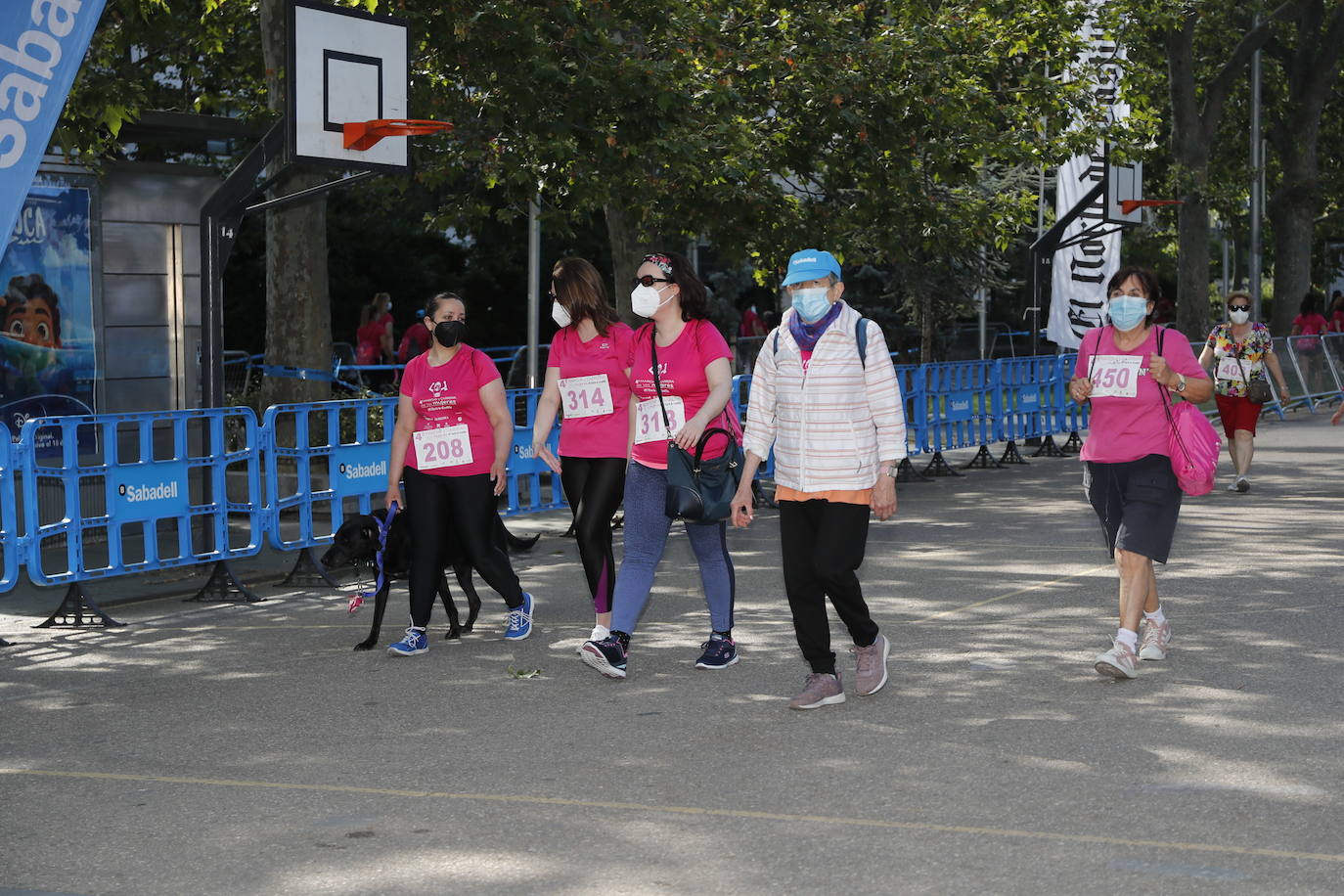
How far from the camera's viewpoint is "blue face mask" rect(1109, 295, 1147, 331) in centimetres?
Result: 779

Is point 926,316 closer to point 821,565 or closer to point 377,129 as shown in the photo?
point 377,129

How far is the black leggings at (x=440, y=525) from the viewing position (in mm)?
8750

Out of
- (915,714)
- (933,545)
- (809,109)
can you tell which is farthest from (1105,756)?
(809,109)

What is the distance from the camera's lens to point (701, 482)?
761cm

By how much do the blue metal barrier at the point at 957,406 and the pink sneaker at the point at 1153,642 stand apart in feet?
34.4

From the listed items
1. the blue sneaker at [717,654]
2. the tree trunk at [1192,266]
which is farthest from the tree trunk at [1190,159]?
the blue sneaker at [717,654]

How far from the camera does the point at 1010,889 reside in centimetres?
480

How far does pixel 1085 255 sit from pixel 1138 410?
1769 cm

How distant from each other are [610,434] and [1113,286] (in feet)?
7.68

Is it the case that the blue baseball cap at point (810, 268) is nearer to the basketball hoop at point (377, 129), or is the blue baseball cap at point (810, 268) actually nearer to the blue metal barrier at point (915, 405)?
the basketball hoop at point (377, 129)

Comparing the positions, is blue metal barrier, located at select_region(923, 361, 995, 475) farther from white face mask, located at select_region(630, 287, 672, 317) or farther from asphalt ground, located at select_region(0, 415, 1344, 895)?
white face mask, located at select_region(630, 287, 672, 317)

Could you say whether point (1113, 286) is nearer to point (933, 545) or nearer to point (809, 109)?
point (933, 545)

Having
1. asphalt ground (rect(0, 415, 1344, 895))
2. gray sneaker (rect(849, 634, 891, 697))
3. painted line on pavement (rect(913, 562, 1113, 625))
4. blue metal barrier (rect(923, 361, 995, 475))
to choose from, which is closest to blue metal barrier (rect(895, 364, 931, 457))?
blue metal barrier (rect(923, 361, 995, 475))

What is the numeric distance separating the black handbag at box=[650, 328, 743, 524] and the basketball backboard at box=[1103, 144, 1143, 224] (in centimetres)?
1702
